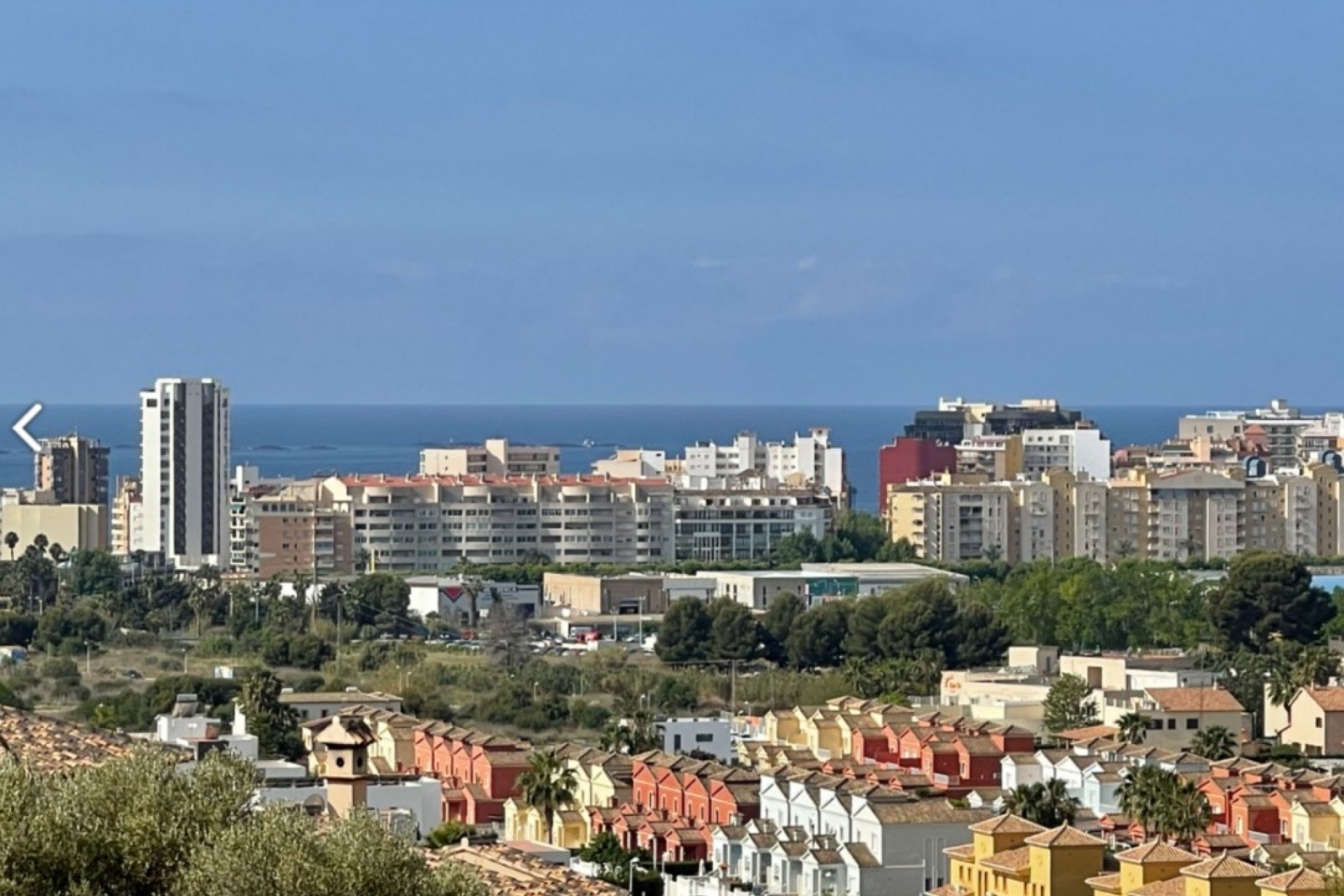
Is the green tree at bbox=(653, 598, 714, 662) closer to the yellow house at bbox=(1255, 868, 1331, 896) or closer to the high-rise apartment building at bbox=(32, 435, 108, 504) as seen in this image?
the yellow house at bbox=(1255, 868, 1331, 896)

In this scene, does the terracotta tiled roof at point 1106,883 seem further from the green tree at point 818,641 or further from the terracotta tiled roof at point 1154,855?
the green tree at point 818,641

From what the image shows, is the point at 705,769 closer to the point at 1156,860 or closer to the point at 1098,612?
the point at 1156,860

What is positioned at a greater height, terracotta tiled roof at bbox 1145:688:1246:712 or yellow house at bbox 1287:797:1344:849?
terracotta tiled roof at bbox 1145:688:1246:712

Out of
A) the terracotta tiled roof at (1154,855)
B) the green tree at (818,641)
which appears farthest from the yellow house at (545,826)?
the green tree at (818,641)

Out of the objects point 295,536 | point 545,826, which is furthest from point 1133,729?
point 295,536

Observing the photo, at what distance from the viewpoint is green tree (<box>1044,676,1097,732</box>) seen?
43.0m

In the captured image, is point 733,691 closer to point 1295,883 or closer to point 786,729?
point 786,729

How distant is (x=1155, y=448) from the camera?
105 m

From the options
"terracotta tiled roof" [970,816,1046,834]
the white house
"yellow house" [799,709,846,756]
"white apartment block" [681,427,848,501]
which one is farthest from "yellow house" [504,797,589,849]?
"white apartment block" [681,427,848,501]

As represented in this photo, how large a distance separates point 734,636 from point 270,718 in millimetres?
17521

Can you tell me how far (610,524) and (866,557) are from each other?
239 inches

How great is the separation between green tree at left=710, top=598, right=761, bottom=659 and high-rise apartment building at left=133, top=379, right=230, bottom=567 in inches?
1050

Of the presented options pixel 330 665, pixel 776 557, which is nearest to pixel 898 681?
pixel 330 665

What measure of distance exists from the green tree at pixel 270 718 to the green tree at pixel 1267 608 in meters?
18.6
